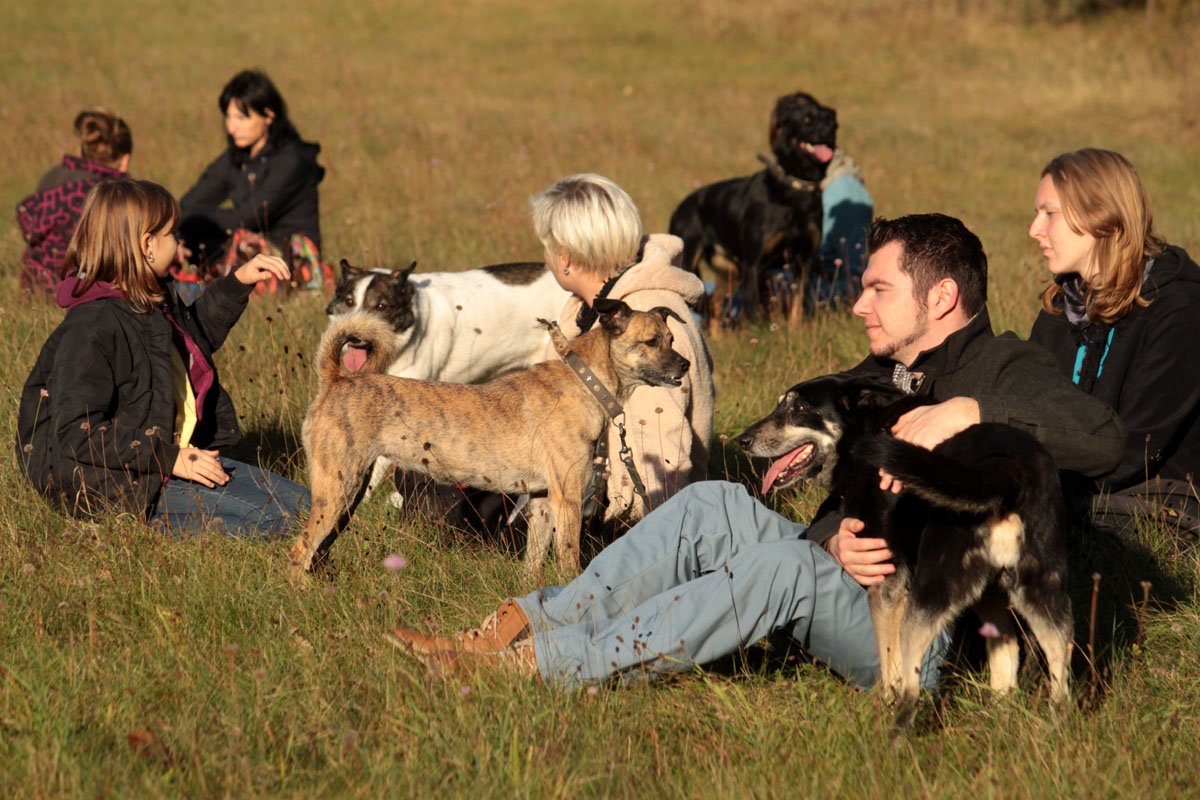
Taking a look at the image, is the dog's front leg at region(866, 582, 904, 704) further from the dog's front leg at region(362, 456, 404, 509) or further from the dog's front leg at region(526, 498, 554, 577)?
the dog's front leg at region(362, 456, 404, 509)

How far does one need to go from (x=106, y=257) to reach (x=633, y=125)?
48.0ft

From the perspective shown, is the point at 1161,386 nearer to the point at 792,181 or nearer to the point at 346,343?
the point at 346,343

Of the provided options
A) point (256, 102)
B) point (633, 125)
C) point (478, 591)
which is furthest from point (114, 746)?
point (633, 125)

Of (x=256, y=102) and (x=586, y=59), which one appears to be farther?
(x=586, y=59)

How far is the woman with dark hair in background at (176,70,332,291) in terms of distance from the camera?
8.66 m

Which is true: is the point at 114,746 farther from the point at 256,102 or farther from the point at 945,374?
the point at 256,102

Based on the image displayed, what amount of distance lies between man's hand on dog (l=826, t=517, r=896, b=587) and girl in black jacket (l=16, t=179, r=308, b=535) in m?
2.41

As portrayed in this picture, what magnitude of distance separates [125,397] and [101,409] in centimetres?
15

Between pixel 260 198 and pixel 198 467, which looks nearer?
pixel 198 467

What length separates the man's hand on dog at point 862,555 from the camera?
132 inches

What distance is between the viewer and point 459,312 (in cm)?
723

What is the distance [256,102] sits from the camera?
8.65m

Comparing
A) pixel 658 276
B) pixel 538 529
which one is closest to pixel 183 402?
pixel 538 529

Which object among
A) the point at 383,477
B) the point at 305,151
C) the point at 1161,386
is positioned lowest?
the point at 383,477
